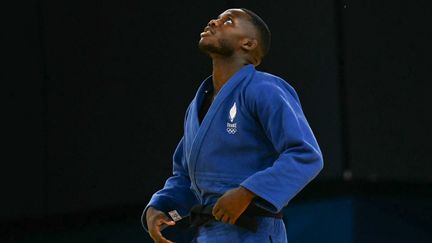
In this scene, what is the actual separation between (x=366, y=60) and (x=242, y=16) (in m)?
1.99

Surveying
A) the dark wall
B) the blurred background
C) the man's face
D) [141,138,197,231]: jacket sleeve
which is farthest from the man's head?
the dark wall

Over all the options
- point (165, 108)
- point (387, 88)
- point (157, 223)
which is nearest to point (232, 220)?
point (157, 223)

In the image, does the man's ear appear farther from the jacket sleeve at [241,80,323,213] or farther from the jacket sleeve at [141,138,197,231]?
the jacket sleeve at [141,138,197,231]

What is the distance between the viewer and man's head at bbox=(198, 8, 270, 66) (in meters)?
2.45

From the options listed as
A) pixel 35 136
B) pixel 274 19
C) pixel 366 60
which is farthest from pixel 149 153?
pixel 366 60

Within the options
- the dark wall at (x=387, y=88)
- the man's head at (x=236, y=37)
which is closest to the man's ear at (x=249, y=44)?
the man's head at (x=236, y=37)

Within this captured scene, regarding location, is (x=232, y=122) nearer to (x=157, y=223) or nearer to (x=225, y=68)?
(x=225, y=68)

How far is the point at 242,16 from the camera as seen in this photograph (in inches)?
98.1

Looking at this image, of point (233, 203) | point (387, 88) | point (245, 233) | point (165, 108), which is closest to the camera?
point (233, 203)

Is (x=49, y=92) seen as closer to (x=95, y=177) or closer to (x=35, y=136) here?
(x=35, y=136)

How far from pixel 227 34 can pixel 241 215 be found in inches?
21.8

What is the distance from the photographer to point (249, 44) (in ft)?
8.11

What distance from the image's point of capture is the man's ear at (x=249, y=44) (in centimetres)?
246

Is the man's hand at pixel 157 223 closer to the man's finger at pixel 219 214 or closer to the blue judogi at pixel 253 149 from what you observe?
the blue judogi at pixel 253 149
